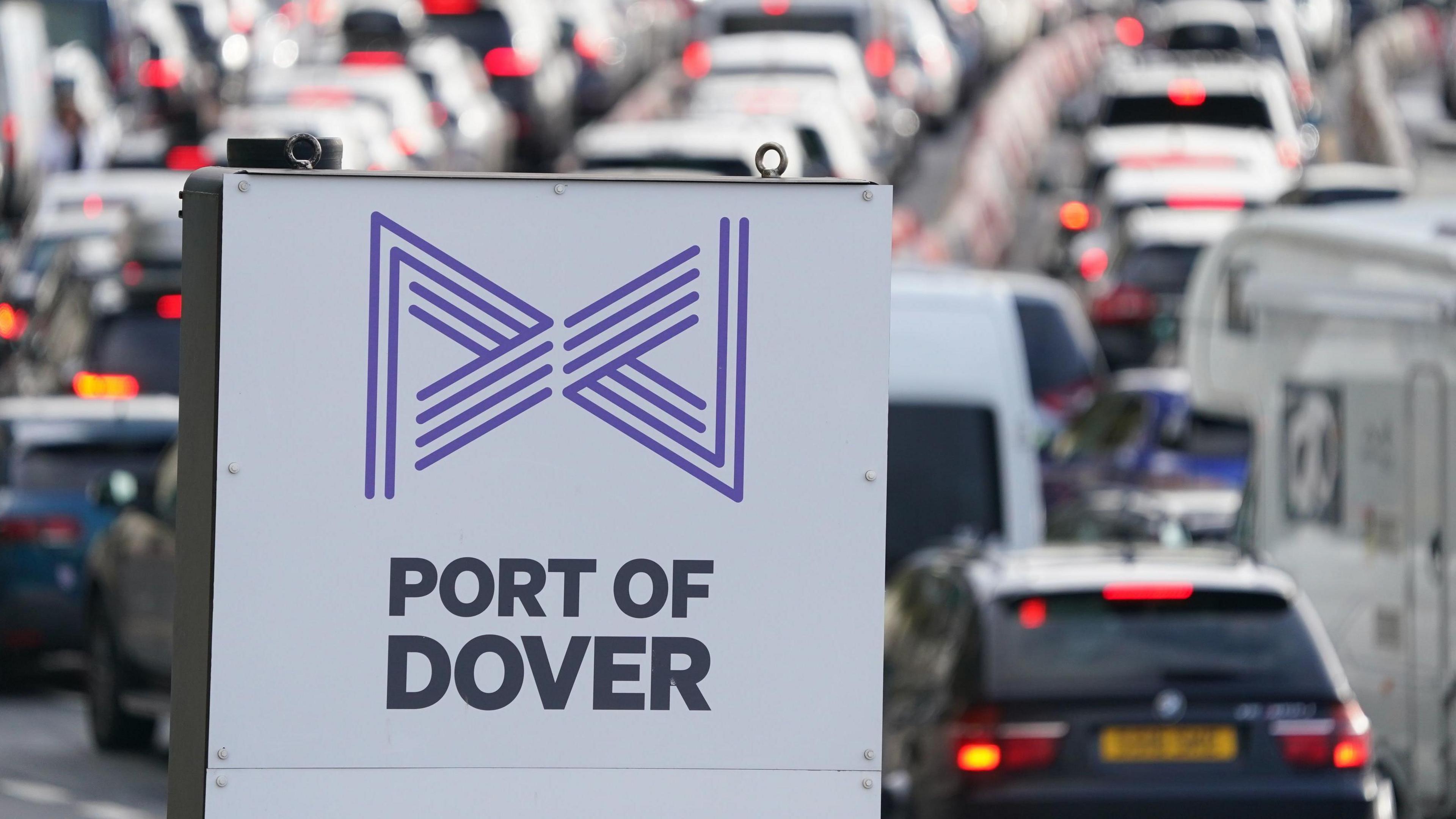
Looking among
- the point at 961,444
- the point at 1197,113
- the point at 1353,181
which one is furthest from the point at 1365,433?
the point at 1197,113

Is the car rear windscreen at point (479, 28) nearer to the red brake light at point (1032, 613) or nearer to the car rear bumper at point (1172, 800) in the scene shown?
the red brake light at point (1032, 613)

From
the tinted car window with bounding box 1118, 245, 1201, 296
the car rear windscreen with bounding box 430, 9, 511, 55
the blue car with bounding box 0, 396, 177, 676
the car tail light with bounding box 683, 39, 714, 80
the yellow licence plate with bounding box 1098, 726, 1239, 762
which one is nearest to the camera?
the yellow licence plate with bounding box 1098, 726, 1239, 762

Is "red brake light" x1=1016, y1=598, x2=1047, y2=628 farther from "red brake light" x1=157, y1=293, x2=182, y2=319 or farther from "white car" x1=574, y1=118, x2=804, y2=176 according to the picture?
"red brake light" x1=157, y1=293, x2=182, y2=319

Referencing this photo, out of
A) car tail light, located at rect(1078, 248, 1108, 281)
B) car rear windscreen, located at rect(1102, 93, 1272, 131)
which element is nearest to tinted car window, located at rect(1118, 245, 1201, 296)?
car tail light, located at rect(1078, 248, 1108, 281)

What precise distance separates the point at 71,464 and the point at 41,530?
1.62ft

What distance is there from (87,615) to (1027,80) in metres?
31.0

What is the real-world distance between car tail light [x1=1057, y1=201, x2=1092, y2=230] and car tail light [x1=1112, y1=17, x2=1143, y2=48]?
26.1 meters

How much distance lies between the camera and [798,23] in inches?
1526

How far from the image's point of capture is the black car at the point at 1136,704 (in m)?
8.80

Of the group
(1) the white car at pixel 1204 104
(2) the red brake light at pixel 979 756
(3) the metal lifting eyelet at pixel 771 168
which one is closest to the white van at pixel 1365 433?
(2) the red brake light at pixel 979 756

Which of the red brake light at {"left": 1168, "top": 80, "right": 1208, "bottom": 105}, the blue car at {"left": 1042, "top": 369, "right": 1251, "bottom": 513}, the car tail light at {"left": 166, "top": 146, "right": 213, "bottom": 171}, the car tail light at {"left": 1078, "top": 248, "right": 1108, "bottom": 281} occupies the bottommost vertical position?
the blue car at {"left": 1042, "top": 369, "right": 1251, "bottom": 513}

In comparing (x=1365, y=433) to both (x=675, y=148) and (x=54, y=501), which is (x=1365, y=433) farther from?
(x=675, y=148)

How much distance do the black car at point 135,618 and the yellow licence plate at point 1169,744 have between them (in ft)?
18.1

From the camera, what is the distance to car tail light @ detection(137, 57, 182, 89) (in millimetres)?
38562
